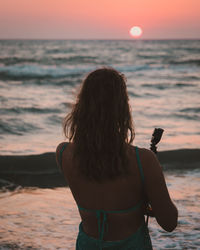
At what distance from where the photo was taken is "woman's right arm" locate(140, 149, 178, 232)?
5.08 feet

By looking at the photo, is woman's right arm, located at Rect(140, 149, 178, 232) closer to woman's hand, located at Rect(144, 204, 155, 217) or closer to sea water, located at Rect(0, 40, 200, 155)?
woman's hand, located at Rect(144, 204, 155, 217)

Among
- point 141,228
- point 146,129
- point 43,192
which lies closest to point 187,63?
point 146,129

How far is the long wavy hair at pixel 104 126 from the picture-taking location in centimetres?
161

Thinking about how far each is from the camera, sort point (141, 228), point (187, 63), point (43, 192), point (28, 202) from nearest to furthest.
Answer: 1. point (141, 228)
2. point (28, 202)
3. point (43, 192)
4. point (187, 63)

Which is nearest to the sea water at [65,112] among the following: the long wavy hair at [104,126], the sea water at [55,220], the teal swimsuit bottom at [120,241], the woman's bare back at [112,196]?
the long wavy hair at [104,126]

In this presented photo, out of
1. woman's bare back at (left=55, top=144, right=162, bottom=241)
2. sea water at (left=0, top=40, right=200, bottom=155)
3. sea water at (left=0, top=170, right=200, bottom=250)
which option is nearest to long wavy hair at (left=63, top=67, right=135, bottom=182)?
woman's bare back at (left=55, top=144, right=162, bottom=241)

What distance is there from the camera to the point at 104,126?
162cm

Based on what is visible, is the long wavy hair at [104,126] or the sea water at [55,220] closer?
the long wavy hair at [104,126]

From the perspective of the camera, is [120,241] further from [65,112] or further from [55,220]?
[65,112]

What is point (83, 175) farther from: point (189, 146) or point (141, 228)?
point (189, 146)

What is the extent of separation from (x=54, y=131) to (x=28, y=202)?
508cm

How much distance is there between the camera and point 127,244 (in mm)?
1706

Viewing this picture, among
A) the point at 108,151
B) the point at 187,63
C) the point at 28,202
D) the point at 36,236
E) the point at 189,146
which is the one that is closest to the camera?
the point at 108,151

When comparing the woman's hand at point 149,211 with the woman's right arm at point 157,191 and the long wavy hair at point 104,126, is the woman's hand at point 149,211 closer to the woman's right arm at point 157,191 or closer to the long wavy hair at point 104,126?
the woman's right arm at point 157,191
